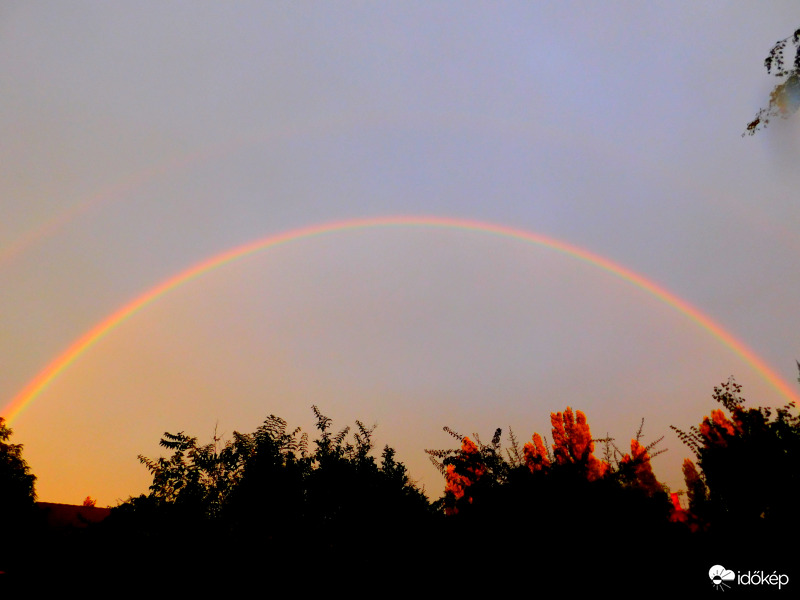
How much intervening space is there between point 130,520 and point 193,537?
2.33ft

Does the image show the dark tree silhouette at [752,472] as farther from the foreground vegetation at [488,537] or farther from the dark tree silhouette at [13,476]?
the dark tree silhouette at [13,476]

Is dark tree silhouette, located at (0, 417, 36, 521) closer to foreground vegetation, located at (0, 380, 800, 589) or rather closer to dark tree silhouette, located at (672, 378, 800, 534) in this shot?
foreground vegetation, located at (0, 380, 800, 589)

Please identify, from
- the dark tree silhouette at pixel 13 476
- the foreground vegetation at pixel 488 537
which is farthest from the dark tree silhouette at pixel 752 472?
the dark tree silhouette at pixel 13 476

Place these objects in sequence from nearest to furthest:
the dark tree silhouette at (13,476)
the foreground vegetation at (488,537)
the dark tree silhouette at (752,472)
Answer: the foreground vegetation at (488,537) → the dark tree silhouette at (752,472) → the dark tree silhouette at (13,476)

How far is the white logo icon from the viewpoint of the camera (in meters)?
3.42

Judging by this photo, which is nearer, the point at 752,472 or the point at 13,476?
the point at 752,472

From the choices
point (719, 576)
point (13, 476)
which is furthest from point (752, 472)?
point (13, 476)

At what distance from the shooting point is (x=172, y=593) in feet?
11.4

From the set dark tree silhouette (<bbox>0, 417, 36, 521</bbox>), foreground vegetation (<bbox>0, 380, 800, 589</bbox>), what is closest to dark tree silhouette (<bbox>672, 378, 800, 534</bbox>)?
foreground vegetation (<bbox>0, 380, 800, 589</bbox>)

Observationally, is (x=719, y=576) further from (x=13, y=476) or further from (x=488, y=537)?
(x=13, y=476)

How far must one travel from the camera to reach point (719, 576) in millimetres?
3498

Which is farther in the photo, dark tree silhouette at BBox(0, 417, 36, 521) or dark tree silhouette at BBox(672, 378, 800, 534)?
dark tree silhouette at BBox(0, 417, 36, 521)

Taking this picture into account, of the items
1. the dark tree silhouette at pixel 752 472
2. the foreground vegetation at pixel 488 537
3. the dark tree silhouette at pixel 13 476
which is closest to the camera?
the foreground vegetation at pixel 488 537

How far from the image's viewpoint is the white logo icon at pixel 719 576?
3418 millimetres
